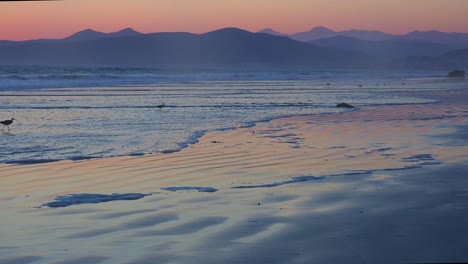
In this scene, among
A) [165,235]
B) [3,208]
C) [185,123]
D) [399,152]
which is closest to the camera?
[165,235]

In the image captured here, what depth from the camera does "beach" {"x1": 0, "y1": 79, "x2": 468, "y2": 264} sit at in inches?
230

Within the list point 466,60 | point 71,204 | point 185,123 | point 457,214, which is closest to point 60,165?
point 71,204

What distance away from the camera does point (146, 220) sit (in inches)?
279

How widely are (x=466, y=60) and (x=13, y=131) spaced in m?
193

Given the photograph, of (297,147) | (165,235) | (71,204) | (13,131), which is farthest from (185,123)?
(165,235)

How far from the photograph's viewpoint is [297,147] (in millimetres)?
13492

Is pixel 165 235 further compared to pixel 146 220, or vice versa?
pixel 146 220

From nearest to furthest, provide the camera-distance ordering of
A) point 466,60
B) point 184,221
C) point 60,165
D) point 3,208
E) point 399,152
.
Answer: point 184,221 → point 3,208 → point 60,165 → point 399,152 → point 466,60

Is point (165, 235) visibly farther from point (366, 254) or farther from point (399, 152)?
point (399, 152)

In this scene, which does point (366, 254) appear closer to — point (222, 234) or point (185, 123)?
point (222, 234)

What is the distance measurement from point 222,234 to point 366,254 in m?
1.34

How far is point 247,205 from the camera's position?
7.85 meters

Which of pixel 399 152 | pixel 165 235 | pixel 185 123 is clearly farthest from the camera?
pixel 185 123

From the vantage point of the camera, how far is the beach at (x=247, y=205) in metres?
5.84
